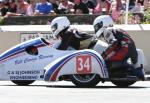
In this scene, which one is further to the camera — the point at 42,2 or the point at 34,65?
the point at 42,2

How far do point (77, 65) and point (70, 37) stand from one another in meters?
0.73

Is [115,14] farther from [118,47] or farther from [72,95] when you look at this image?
[72,95]

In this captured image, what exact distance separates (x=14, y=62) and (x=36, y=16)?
7096 mm

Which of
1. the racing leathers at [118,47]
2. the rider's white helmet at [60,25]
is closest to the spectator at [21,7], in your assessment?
the rider's white helmet at [60,25]

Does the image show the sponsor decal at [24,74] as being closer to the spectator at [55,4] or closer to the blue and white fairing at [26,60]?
the blue and white fairing at [26,60]

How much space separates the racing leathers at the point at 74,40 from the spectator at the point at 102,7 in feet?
24.3

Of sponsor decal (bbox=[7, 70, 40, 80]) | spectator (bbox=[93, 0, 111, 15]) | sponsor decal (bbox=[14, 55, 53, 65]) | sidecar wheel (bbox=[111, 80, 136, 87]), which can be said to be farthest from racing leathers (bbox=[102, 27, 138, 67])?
spectator (bbox=[93, 0, 111, 15])

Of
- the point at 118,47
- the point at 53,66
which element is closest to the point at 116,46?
the point at 118,47

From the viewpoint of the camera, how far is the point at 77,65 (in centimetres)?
1573

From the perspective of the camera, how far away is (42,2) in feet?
76.5

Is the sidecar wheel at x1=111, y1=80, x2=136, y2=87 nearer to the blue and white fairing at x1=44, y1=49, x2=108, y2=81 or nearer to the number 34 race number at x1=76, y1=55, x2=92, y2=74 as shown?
the blue and white fairing at x1=44, y1=49, x2=108, y2=81

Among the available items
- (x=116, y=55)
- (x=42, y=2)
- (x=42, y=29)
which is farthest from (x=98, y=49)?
(x=42, y=2)

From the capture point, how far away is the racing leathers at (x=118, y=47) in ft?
52.1

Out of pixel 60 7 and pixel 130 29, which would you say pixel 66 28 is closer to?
pixel 130 29
